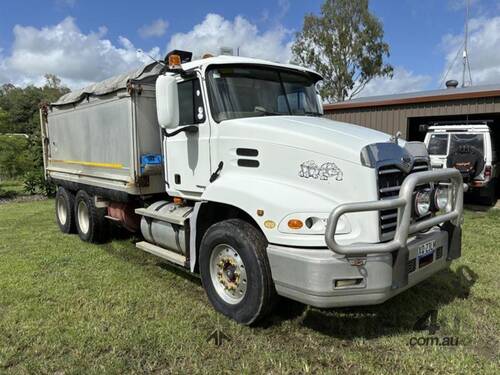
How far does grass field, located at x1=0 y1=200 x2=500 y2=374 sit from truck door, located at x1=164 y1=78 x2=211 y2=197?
4.31 feet

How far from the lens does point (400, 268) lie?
343 centimetres

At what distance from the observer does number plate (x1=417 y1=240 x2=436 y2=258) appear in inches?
146

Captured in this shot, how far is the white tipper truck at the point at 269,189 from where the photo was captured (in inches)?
135

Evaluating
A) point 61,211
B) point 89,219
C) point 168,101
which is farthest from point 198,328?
point 61,211

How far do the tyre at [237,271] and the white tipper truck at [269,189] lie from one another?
0.04ft

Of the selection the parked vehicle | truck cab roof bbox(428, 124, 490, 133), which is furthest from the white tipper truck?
truck cab roof bbox(428, 124, 490, 133)

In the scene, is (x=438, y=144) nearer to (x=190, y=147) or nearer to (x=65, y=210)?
(x=190, y=147)

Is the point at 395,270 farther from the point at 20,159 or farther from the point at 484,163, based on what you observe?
the point at 20,159

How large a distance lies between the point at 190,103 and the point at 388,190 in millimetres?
2439

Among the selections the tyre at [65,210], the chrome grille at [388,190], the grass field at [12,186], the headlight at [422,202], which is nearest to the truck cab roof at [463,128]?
the headlight at [422,202]

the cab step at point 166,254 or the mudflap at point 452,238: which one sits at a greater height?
the mudflap at point 452,238

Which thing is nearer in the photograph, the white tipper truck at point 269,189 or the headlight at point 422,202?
Answer: the white tipper truck at point 269,189

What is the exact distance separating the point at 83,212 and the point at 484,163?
10.6 metres

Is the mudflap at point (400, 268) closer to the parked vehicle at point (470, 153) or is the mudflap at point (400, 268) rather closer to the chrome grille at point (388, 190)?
the chrome grille at point (388, 190)
